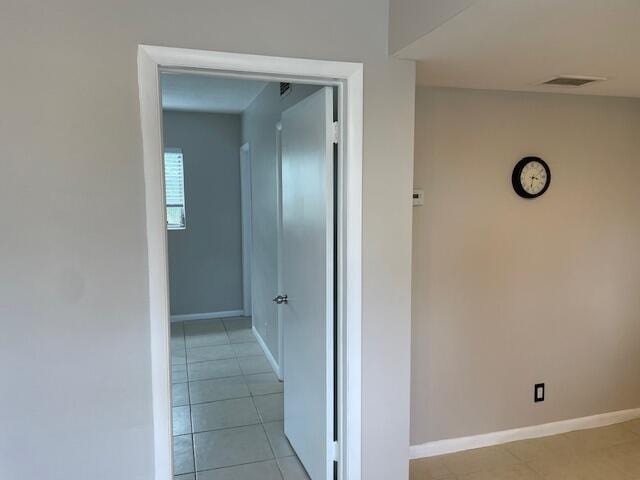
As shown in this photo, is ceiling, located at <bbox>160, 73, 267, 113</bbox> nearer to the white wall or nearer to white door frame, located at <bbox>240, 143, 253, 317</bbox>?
white door frame, located at <bbox>240, 143, 253, 317</bbox>

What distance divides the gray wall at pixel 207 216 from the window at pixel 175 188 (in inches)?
2.4

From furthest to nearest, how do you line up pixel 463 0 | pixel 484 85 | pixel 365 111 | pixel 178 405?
pixel 178 405 < pixel 484 85 < pixel 365 111 < pixel 463 0

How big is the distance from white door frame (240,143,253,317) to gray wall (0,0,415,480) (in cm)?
388

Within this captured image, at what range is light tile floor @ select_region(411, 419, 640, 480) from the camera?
2.74m

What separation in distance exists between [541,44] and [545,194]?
1.34 metres

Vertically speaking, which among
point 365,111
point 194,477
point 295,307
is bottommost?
point 194,477

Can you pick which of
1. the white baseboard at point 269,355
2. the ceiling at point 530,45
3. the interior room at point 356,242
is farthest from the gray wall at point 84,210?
the white baseboard at point 269,355

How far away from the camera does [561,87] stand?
274cm

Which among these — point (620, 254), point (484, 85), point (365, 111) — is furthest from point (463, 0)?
point (620, 254)

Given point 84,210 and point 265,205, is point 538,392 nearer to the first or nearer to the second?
point 265,205

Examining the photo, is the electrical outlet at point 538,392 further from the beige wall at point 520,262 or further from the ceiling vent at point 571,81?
the ceiling vent at point 571,81

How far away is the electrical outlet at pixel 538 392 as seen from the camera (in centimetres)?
310

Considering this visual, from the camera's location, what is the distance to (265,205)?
14.5 ft

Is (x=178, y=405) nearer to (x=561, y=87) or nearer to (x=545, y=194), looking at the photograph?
(x=545, y=194)
